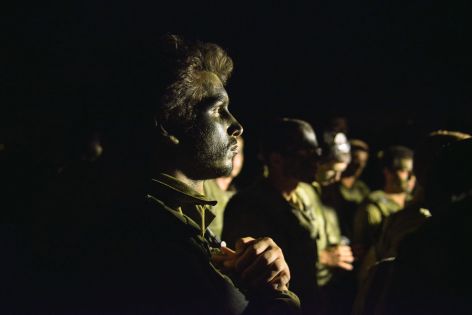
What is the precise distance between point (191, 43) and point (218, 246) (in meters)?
0.86

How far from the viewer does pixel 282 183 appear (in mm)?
3396

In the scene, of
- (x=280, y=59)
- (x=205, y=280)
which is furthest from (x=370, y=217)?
(x=205, y=280)

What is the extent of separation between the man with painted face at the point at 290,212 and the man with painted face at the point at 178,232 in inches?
47.7

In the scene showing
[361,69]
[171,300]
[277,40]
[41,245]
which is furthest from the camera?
[361,69]

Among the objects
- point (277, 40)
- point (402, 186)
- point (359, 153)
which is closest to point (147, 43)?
point (402, 186)

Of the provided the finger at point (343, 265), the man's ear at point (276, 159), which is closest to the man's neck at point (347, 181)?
the finger at point (343, 265)

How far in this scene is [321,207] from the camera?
421 cm

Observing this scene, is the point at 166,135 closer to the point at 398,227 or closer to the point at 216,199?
the point at 398,227

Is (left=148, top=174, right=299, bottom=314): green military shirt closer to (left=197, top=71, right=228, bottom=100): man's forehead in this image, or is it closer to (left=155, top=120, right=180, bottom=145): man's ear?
(left=155, top=120, right=180, bottom=145): man's ear

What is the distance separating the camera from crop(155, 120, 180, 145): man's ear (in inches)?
57.9

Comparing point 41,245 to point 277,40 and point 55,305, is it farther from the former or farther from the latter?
point 277,40

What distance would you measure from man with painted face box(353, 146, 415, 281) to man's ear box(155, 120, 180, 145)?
2.24 m

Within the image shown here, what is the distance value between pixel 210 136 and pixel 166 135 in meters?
0.19

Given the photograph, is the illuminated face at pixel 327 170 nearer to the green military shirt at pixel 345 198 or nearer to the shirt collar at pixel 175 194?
the green military shirt at pixel 345 198
